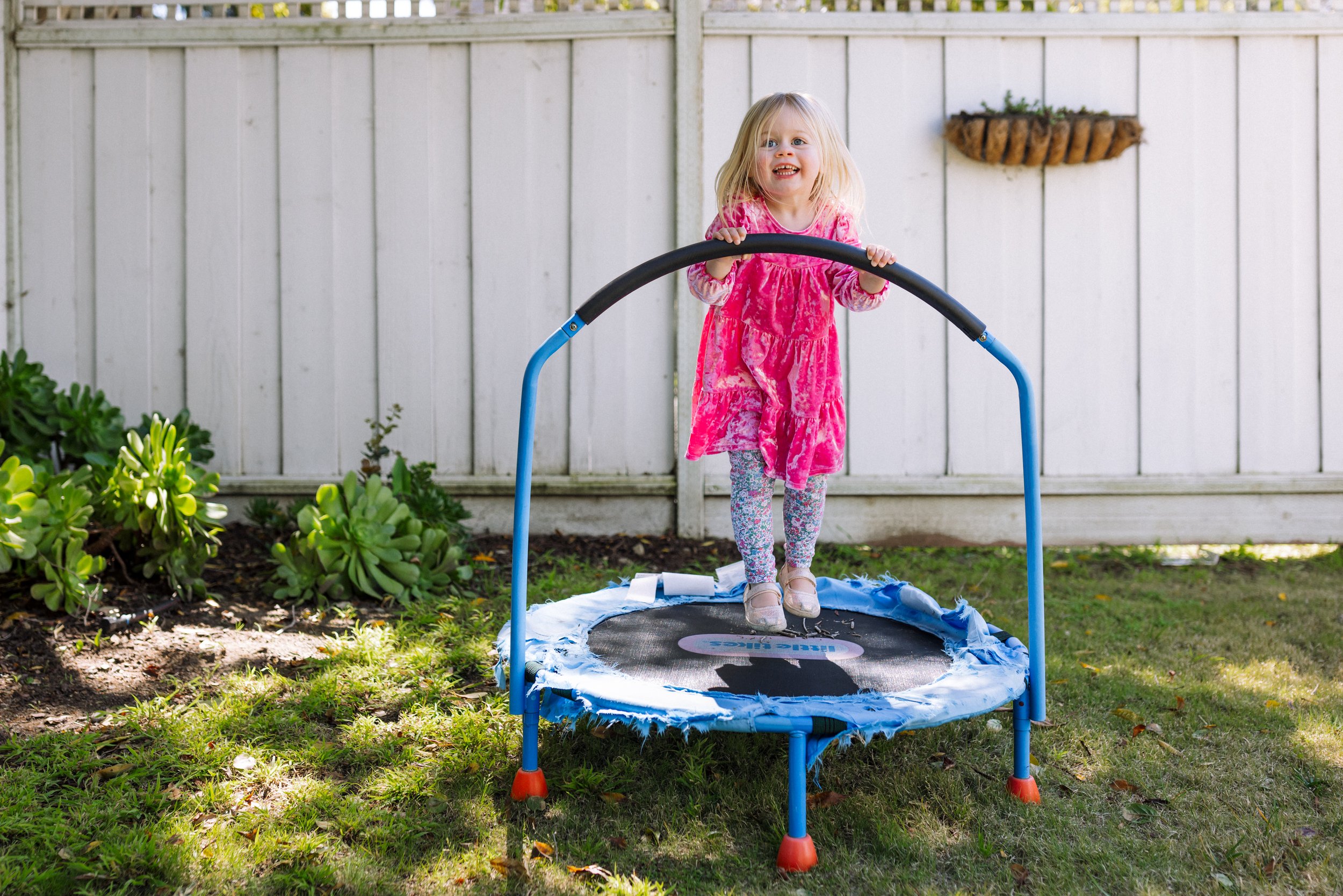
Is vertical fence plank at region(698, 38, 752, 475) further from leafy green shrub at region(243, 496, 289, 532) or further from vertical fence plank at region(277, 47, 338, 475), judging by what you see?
leafy green shrub at region(243, 496, 289, 532)

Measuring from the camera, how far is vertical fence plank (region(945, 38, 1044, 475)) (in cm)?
341

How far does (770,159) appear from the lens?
6.02 feet

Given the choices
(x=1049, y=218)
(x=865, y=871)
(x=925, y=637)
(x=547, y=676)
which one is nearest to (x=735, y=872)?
(x=865, y=871)

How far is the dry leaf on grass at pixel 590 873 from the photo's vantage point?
129 centimetres

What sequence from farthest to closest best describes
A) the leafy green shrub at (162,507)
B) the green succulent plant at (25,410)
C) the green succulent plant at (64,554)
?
1. the green succulent plant at (25,410)
2. the leafy green shrub at (162,507)
3. the green succulent plant at (64,554)

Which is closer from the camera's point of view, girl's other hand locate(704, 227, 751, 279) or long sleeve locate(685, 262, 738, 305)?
girl's other hand locate(704, 227, 751, 279)

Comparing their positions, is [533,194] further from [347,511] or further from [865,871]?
[865,871]

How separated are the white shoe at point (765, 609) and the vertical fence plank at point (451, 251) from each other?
1.82m

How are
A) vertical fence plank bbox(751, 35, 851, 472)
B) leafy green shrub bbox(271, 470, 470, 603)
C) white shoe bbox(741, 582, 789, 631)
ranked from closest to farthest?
white shoe bbox(741, 582, 789, 631) → leafy green shrub bbox(271, 470, 470, 603) → vertical fence plank bbox(751, 35, 851, 472)

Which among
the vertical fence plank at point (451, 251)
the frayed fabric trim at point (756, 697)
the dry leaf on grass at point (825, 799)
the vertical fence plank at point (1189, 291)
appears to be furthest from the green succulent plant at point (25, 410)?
the vertical fence plank at point (1189, 291)

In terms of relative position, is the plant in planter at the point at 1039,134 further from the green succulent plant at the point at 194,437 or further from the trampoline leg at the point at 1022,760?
the green succulent plant at the point at 194,437

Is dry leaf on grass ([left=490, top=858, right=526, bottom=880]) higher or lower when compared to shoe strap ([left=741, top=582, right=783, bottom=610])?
lower

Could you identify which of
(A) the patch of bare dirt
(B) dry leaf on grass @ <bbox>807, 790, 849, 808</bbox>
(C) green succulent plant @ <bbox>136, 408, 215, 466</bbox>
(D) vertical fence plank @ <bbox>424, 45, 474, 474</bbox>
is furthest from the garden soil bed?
(B) dry leaf on grass @ <bbox>807, 790, 849, 808</bbox>

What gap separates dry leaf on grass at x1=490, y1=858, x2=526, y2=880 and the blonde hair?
3.98 ft
